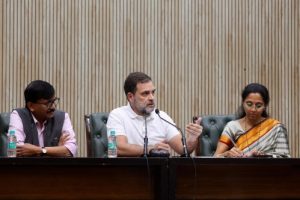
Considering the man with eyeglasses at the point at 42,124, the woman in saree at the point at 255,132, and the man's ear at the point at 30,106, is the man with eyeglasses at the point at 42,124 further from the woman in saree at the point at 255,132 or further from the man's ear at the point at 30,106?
the woman in saree at the point at 255,132

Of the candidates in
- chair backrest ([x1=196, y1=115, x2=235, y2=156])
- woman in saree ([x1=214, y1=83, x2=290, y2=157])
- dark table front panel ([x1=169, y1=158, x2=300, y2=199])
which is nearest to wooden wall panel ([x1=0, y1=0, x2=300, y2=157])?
chair backrest ([x1=196, y1=115, x2=235, y2=156])

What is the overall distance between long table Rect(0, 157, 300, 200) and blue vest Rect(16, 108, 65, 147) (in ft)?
4.22

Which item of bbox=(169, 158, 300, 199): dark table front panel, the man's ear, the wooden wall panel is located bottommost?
bbox=(169, 158, 300, 199): dark table front panel

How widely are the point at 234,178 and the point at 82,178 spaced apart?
37.7 inches

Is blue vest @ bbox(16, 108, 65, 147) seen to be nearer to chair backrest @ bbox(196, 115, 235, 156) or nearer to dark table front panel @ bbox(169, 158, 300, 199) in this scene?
chair backrest @ bbox(196, 115, 235, 156)

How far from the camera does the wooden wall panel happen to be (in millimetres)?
7309

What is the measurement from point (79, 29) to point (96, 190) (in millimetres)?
3167

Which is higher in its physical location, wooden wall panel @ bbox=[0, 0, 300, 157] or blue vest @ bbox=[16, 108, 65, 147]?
wooden wall panel @ bbox=[0, 0, 300, 157]

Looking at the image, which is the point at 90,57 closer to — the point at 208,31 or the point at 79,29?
the point at 79,29

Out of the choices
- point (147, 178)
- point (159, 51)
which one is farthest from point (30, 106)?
point (159, 51)

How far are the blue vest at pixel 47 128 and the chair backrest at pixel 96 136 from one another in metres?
0.33

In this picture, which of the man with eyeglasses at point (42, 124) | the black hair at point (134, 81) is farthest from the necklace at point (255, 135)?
the man with eyeglasses at point (42, 124)

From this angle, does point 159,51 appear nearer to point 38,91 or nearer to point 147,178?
point 38,91

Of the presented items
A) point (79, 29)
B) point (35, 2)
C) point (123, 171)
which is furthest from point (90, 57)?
point (123, 171)
